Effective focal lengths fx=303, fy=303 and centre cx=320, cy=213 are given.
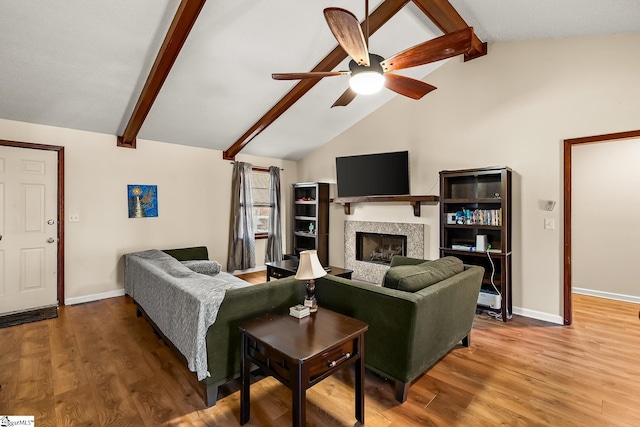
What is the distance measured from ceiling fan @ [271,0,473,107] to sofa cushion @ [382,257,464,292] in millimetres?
1402

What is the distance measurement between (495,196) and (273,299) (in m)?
3.01

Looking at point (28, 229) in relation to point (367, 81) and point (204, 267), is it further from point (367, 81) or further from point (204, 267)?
point (367, 81)

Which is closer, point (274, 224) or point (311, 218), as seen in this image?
point (311, 218)

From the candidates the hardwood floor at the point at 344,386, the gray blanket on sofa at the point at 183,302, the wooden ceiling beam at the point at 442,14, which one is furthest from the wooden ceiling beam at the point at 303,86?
the hardwood floor at the point at 344,386

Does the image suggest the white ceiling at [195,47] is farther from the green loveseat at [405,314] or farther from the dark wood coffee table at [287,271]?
the green loveseat at [405,314]

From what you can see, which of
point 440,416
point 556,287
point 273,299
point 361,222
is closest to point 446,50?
point 273,299

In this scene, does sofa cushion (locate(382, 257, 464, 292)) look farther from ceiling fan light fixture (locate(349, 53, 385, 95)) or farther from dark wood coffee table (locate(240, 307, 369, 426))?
ceiling fan light fixture (locate(349, 53, 385, 95))

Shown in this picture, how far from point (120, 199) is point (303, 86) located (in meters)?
3.01

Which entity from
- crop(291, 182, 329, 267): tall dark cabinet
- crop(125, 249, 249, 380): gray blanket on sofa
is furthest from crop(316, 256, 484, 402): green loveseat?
crop(291, 182, 329, 267): tall dark cabinet

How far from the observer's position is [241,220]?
539cm

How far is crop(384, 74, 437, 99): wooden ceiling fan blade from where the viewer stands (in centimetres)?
246

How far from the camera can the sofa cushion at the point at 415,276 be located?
6.86 feet

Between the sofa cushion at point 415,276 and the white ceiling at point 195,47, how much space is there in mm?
2511

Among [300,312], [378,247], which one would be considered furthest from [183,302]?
[378,247]
